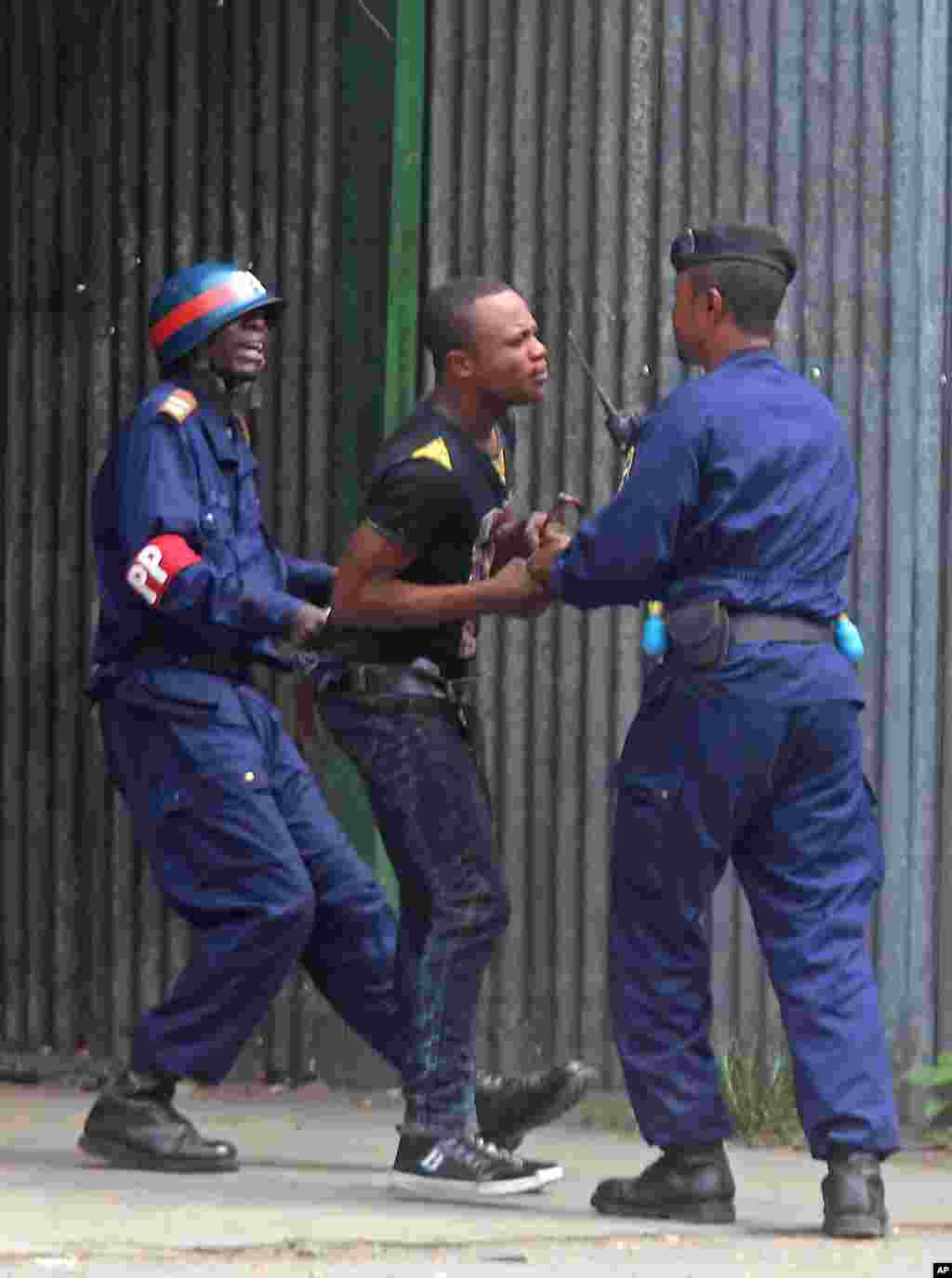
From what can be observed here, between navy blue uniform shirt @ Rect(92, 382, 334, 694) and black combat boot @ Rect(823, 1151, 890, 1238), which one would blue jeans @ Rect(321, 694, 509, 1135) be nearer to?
navy blue uniform shirt @ Rect(92, 382, 334, 694)

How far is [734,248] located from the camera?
6.24 metres

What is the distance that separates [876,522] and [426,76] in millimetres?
1671

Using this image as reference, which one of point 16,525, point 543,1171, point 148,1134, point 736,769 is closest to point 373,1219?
point 543,1171

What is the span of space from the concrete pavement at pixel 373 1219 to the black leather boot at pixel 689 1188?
1.4 inches

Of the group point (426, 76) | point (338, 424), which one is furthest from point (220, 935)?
point (426, 76)

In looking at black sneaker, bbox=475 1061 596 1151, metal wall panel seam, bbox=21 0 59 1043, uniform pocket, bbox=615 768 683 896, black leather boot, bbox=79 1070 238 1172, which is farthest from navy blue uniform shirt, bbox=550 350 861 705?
metal wall panel seam, bbox=21 0 59 1043

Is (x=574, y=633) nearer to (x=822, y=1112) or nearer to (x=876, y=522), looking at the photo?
(x=876, y=522)

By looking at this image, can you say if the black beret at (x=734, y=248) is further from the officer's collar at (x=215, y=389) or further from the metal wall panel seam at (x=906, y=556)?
the metal wall panel seam at (x=906, y=556)

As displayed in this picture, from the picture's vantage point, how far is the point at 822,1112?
5953mm

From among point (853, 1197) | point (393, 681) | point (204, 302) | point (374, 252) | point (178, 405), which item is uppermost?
point (374, 252)

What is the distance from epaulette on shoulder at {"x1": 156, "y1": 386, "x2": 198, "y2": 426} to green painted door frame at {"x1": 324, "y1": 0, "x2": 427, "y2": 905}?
128 cm

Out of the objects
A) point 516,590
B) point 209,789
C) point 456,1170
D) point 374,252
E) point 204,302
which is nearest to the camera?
point 516,590

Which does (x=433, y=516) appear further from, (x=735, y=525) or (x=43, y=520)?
(x=43, y=520)

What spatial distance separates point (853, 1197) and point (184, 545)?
2034mm
